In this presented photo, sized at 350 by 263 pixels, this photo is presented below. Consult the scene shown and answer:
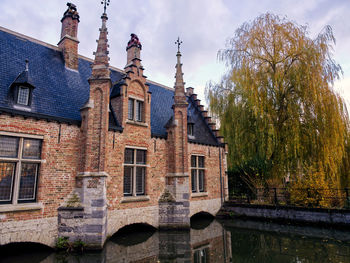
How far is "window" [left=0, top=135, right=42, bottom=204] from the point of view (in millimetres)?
7102

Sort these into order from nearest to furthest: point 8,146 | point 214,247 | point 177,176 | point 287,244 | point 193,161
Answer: point 8,146, point 214,247, point 287,244, point 177,176, point 193,161

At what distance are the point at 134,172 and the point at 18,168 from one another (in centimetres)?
427

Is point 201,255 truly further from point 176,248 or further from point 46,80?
point 46,80

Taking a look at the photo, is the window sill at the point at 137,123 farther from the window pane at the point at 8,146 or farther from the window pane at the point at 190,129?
the window pane at the point at 8,146

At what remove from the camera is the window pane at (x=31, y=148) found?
25.0 feet

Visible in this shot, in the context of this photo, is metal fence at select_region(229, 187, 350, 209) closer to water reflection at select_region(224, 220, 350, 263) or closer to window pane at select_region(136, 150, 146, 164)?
water reflection at select_region(224, 220, 350, 263)

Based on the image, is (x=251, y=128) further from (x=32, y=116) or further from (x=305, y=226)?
(x=32, y=116)

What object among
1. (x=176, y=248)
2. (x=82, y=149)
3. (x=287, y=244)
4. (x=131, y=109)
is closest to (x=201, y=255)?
(x=176, y=248)

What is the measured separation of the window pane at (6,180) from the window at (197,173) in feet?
27.7

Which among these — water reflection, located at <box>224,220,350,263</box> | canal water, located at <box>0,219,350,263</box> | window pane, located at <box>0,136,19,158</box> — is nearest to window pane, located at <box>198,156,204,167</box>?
water reflection, located at <box>224,220,350,263</box>

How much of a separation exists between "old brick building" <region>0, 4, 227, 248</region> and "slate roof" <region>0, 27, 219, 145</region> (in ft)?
0.14

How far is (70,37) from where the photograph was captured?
11367mm

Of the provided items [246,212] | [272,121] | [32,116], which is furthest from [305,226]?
[32,116]

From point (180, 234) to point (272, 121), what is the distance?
797 centimetres
